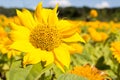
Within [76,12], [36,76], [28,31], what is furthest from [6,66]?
[76,12]

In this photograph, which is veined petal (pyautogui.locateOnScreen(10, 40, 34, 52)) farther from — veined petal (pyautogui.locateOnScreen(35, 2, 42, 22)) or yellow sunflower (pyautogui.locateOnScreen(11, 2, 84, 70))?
veined petal (pyautogui.locateOnScreen(35, 2, 42, 22))

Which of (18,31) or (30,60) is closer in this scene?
Result: (30,60)

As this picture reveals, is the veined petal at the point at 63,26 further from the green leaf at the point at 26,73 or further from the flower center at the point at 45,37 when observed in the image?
the green leaf at the point at 26,73

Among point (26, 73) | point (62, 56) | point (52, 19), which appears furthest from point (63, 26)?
point (26, 73)

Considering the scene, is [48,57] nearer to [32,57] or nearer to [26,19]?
[32,57]

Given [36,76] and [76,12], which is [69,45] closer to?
[36,76]

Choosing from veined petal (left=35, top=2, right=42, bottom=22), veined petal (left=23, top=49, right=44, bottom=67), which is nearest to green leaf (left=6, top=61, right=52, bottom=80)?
veined petal (left=23, top=49, right=44, bottom=67)

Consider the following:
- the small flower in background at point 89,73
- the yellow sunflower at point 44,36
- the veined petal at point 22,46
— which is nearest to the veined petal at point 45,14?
the yellow sunflower at point 44,36
